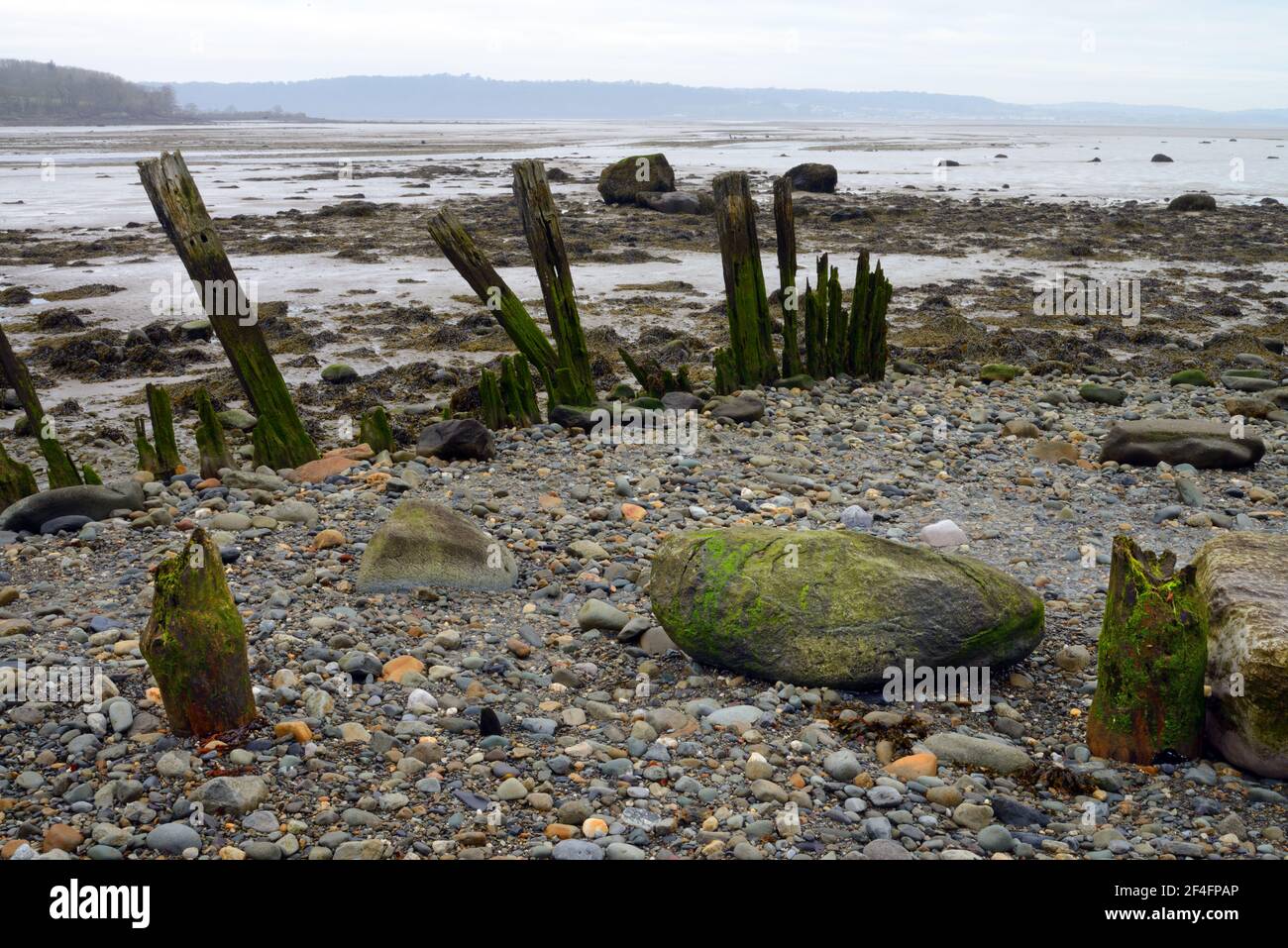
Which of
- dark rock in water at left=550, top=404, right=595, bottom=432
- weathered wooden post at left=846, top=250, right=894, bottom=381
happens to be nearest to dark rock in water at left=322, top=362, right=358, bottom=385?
dark rock in water at left=550, top=404, right=595, bottom=432

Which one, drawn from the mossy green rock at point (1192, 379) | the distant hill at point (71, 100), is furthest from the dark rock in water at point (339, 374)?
the distant hill at point (71, 100)

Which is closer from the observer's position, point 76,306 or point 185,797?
point 185,797

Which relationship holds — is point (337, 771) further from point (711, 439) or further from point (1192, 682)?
point (711, 439)

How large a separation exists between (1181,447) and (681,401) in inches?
176

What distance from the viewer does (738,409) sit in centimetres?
1062

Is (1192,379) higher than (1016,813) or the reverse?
higher

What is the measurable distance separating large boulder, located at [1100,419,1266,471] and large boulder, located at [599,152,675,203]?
23.2m

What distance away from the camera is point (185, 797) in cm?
444

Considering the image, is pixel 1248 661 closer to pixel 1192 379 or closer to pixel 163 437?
pixel 163 437

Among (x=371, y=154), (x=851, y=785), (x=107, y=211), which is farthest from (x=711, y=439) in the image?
(x=371, y=154)

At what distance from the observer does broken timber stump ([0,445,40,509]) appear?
823 cm

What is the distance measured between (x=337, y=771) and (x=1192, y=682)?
148 inches

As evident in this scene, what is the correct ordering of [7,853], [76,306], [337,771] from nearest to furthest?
[7,853] < [337,771] < [76,306]

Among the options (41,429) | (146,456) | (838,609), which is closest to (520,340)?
(146,456)
